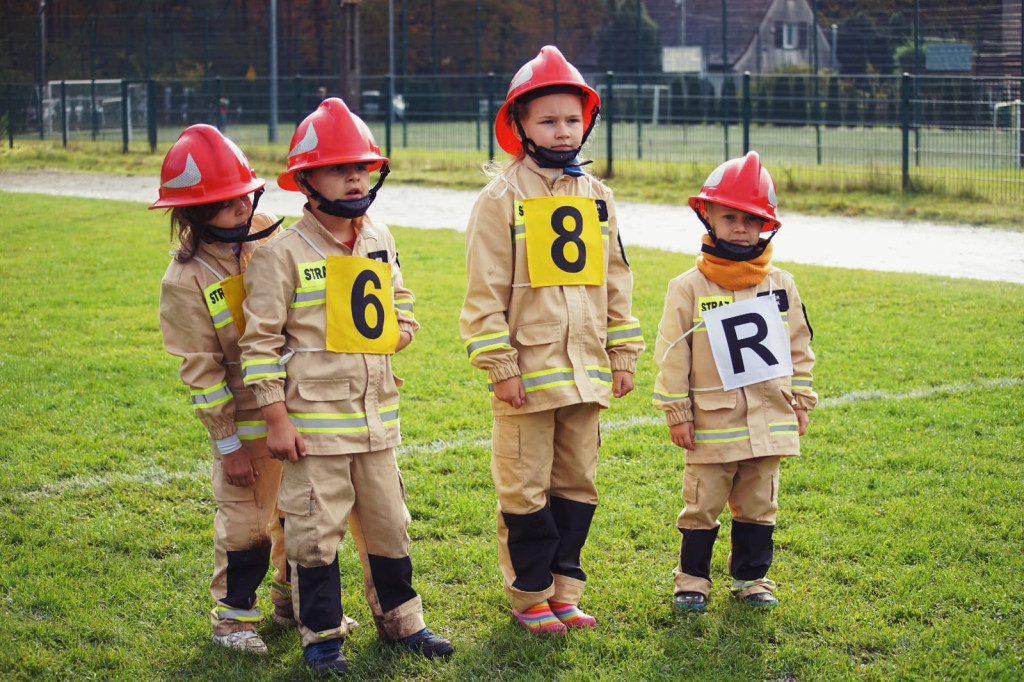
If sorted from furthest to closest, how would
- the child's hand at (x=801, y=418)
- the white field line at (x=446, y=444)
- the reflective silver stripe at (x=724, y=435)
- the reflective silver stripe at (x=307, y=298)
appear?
the white field line at (x=446, y=444) → the child's hand at (x=801, y=418) → the reflective silver stripe at (x=724, y=435) → the reflective silver stripe at (x=307, y=298)

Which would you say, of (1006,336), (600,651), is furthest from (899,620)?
(1006,336)

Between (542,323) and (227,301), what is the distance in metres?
1.06

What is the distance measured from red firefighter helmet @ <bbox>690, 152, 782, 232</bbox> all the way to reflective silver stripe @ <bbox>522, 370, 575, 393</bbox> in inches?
33.2

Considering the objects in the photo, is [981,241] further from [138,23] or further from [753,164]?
[138,23]

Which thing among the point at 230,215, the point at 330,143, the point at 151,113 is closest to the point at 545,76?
the point at 330,143

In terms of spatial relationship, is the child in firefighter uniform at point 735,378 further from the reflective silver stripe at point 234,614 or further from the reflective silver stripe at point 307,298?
the reflective silver stripe at point 234,614

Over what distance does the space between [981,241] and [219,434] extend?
10562 millimetres

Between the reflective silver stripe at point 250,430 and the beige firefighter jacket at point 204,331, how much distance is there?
0.04 m

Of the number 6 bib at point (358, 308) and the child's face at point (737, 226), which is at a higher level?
the child's face at point (737, 226)

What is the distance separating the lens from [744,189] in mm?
3893

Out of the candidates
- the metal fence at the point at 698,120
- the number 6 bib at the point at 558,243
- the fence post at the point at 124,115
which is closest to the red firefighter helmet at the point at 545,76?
the number 6 bib at the point at 558,243

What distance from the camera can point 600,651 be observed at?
366cm

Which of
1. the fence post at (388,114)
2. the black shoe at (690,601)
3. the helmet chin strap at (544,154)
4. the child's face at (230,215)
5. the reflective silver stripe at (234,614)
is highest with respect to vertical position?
the fence post at (388,114)

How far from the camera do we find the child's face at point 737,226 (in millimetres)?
3922
